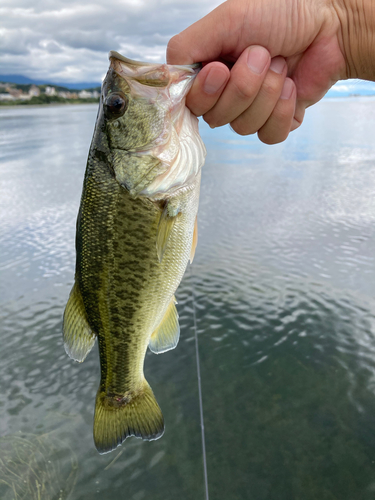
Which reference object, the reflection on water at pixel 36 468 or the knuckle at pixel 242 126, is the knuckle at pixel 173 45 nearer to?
the knuckle at pixel 242 126

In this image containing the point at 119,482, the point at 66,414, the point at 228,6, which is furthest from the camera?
the point at 66,414

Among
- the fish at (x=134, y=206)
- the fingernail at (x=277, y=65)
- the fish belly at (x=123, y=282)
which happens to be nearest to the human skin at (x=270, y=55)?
the fingernail at (x=277, y=65)

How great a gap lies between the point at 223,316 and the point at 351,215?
3.07 m

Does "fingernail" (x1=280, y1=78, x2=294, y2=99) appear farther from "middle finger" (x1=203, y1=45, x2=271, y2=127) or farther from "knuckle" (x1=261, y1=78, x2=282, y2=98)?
"middle finger" (x1=203, y1=45, x2=271, y2=127)

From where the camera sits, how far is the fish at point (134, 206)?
4.85 feet

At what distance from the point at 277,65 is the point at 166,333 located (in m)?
1.38

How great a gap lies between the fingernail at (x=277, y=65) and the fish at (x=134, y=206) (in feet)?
1.29

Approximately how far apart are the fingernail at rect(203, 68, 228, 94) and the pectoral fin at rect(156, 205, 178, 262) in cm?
50

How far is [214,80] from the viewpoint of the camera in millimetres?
1503

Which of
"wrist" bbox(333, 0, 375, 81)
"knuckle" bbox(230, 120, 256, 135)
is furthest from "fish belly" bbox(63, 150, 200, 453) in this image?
"wrist" bbox(333, 0, 375, 81)

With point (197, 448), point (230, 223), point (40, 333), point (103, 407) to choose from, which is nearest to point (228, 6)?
point (103, 407)

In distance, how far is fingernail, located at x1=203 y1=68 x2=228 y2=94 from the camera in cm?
150

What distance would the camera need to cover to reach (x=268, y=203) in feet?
20.4

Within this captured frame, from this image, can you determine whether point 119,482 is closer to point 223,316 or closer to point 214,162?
point 223,316
